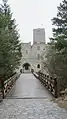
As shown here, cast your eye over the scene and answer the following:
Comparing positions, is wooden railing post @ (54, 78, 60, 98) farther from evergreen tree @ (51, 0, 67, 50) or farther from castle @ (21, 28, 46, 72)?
castle @ (21, 28, 46, 72)

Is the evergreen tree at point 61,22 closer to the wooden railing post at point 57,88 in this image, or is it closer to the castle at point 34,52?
the wooden railing post at point 57,88

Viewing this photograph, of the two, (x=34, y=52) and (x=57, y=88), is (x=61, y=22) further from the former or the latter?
(x=34, y=52)

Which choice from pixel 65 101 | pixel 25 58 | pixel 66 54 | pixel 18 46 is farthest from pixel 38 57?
pixel 65 101

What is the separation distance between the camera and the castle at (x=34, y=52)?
7744cm

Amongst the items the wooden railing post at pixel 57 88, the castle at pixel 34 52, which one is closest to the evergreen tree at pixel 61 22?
the wooden railing post at pixel 57 88

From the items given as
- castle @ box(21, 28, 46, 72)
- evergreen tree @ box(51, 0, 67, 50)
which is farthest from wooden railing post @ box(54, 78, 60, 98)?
castle @ box(21, 28, 46, 72)

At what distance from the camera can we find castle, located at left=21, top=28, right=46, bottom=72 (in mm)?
77438

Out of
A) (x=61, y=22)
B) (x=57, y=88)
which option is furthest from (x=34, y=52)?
(x=57, y=88)

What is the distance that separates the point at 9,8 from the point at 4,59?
15.6 meters

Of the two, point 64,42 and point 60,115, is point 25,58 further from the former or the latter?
point 60,115

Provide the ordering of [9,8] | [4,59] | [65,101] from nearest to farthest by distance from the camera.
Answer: [65,101], [4,59], [9,8]

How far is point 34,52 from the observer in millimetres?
79500

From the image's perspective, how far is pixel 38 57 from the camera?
256 feet

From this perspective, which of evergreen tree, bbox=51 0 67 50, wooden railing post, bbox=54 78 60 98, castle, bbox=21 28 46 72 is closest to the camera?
wooden railing post, bbox=54 78 60 98
